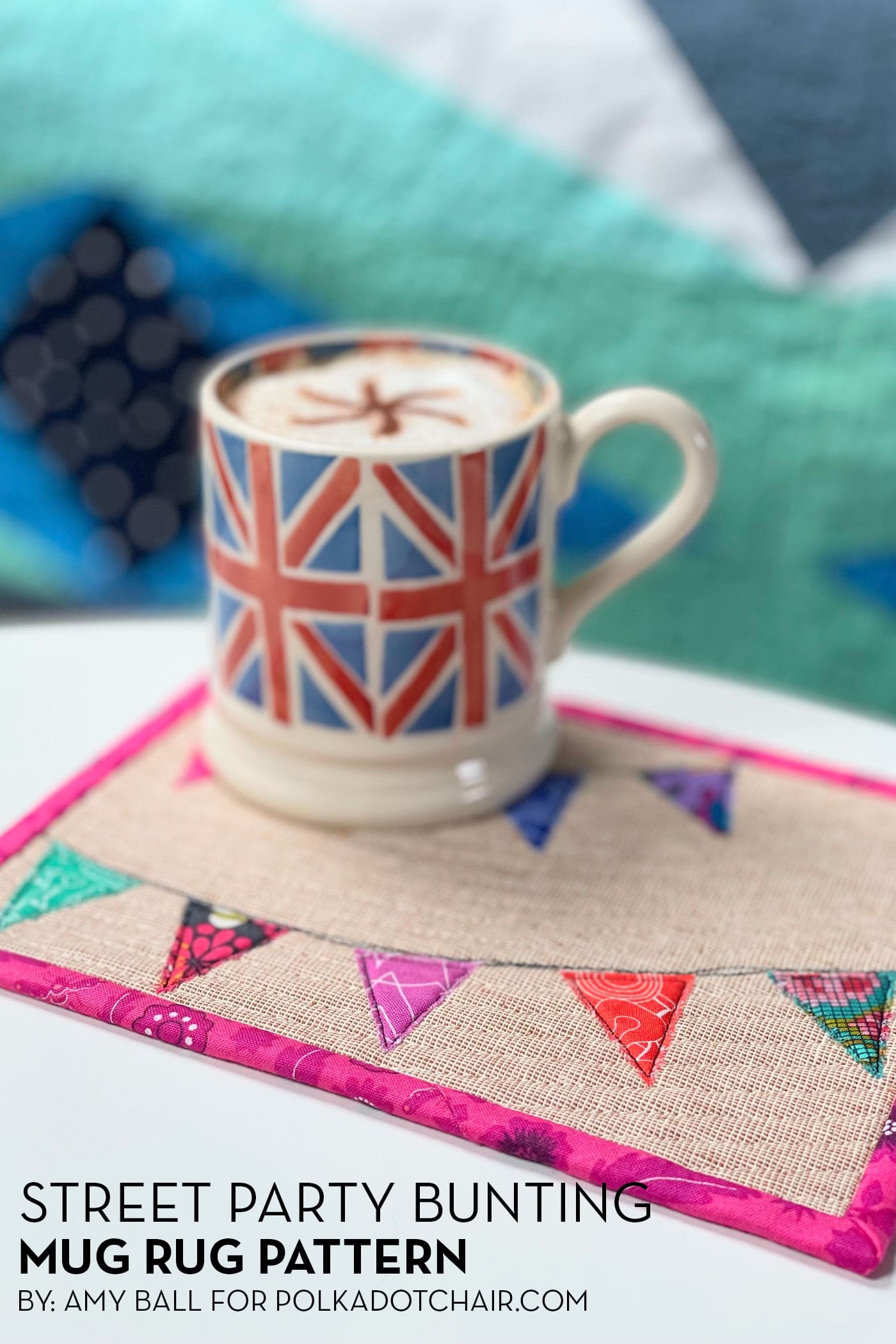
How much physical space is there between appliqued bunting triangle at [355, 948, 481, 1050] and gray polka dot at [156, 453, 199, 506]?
502 mm

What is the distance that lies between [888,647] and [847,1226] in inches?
20.7

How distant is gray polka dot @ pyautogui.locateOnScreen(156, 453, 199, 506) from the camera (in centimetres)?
92

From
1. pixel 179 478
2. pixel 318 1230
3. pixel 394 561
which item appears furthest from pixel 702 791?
pixel 179 478

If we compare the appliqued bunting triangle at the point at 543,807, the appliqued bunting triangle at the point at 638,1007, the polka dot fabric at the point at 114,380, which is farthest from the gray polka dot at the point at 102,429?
the appliqued bunting triangle at the point at 638,1007

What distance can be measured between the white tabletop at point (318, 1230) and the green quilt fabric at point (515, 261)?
0.52 meters

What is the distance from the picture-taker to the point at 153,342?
0.90 metres

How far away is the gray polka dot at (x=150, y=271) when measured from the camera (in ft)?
2.88

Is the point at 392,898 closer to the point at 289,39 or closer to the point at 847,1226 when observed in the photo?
the point at 847,1226

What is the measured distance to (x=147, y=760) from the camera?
62 cm

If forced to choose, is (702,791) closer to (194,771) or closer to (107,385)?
(194,771)

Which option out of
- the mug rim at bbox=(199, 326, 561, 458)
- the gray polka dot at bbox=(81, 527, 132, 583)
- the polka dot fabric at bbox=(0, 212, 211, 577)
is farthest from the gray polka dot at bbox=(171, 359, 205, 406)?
the mug rim at bbox=(199, 326, 561, 458)

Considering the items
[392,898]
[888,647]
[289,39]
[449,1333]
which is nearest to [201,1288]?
[449,1333]

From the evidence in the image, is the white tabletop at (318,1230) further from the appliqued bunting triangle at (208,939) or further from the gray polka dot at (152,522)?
the gray polka dot at (152,522)

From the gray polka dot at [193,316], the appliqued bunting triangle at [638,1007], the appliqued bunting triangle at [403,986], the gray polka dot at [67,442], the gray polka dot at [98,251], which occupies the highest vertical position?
the gray polka dot at [98,251]
